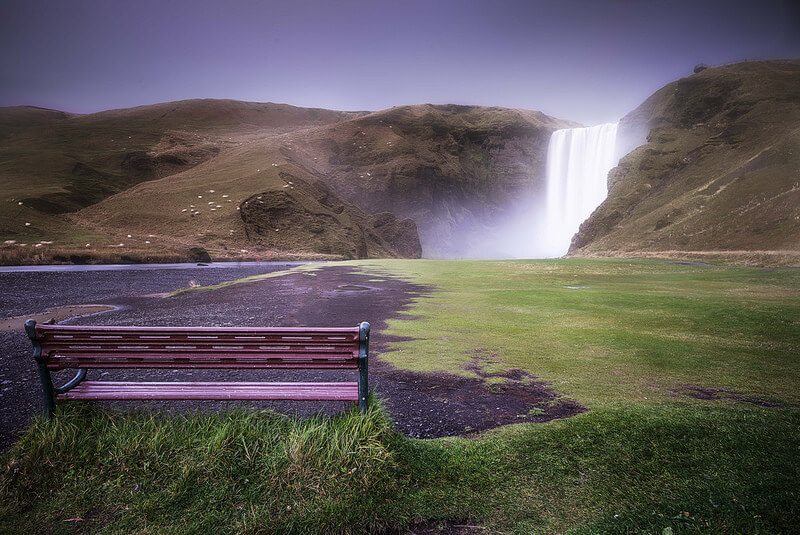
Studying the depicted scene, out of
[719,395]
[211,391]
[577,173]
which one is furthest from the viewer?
[577,173]

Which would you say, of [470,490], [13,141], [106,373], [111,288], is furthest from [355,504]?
[13,141]

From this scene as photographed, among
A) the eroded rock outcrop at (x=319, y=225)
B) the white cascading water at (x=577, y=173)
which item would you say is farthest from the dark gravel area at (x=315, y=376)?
the white cascading water at (x=577, y=173)

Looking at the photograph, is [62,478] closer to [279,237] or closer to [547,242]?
[279,237]

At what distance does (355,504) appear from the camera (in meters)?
3.49

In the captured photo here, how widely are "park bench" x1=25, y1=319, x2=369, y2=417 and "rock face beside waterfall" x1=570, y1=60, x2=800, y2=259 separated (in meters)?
69.5

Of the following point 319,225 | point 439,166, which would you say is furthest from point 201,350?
point 439,166

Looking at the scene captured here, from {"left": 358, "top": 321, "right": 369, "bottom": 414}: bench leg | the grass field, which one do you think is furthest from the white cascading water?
{"left": 358, "top": 321, "right": 369, "bottom": 414}: bench leg

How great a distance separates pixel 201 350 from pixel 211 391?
48cm

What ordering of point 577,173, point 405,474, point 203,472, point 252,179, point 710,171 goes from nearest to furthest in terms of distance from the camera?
point 203,472 → point 405,474 → point 710,171 → point 252,179 → point 577,173

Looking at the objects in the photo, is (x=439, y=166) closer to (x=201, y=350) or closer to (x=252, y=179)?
(x=252, y=179)

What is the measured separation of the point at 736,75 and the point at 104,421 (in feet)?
466

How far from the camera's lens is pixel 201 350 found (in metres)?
4.14

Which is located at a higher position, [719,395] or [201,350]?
[201,350]

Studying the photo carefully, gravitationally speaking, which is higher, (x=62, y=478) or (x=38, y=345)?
(x=38, y=345)
